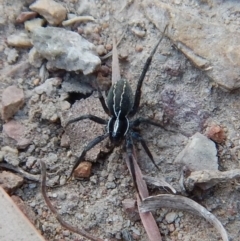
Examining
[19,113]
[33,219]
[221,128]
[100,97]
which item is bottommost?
[33,219]

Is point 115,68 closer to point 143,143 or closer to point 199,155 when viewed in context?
point 143,143

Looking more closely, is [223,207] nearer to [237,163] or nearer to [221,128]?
[237,163]

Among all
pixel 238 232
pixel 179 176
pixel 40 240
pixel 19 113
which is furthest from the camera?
pixel 19 113

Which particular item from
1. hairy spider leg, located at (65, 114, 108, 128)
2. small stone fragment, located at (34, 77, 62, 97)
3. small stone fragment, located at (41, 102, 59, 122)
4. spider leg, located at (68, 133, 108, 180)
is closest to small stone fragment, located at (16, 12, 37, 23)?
small stone fragment, located at (34, 77, 62, 97)

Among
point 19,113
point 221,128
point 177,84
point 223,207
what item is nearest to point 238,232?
point 223,207

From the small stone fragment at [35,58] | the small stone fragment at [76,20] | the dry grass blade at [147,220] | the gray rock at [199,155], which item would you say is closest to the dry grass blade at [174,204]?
the dry grass blade at [147,220]

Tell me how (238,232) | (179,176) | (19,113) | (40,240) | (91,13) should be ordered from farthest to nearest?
(91,13), (19,113), (179,176), (238,232), (40,240)

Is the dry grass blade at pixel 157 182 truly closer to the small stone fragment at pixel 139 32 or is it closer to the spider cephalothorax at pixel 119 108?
the spider cephalothorax at pixel 119 108

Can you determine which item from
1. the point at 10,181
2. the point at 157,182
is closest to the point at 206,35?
the point at 157,182
